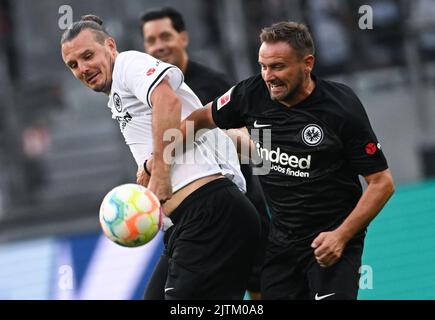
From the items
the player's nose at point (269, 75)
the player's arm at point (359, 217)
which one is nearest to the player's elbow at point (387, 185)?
the player's arm at point (359, 217)

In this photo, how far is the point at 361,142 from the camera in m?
5.11

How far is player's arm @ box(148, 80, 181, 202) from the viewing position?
5012 mm

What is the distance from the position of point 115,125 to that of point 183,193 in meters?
7.22

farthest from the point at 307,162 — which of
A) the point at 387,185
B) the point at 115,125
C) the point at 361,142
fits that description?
the point at 115,125

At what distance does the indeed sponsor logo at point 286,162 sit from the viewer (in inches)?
207

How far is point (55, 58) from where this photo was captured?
532 inches

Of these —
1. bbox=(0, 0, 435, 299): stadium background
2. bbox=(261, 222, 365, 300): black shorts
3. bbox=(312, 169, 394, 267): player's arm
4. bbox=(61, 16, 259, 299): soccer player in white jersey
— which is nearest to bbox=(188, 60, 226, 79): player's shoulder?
bbox=(61, 16, 259, 299): soccer player in white jersey

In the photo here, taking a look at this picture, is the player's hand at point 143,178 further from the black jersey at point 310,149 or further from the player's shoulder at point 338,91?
the player's shoulder at point 338,91

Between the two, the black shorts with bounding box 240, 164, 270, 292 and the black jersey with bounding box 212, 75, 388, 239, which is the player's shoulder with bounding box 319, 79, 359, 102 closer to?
the black jersey with bounding box 212, 75, 388, 239

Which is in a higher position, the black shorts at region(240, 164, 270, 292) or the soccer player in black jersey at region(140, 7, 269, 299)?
the soccer player in black jersey at region(140, 7, 269, 299)

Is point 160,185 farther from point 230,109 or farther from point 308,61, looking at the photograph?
point 308,61
